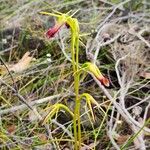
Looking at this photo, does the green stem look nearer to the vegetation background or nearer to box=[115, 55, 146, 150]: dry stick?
the vegetation background

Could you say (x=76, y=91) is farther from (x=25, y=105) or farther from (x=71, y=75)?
(x=71, y=75)

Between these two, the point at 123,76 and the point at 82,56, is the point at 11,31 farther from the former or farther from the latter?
the point at 123,76

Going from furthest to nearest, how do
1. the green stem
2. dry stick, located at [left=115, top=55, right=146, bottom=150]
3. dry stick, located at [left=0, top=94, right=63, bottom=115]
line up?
dry stick, located at [left=0, top=94, right=63, bottom=115], dry stick, located at [left=115, top=55, right=146, bottom=150], the green stem

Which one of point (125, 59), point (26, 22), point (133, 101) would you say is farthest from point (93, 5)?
point (133, 101)

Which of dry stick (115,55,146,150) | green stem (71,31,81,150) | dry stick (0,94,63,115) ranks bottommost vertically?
dry stick (115,55,146,150)

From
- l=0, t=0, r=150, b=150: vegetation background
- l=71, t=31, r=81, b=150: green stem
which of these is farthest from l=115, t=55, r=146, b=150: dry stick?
l=71, t=31, r=81, b=150: green stem

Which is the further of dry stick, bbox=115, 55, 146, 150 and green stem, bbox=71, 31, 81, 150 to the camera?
dry stick, bbox=115, 55, 146, 150

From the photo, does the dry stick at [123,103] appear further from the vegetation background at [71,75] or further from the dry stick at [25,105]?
the dry stick at [25,105]

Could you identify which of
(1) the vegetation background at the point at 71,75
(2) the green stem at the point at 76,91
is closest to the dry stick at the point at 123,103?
(1) the vegetation background at the point at 71,75

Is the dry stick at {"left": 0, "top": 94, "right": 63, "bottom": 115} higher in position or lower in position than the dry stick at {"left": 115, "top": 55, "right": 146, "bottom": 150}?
higher
